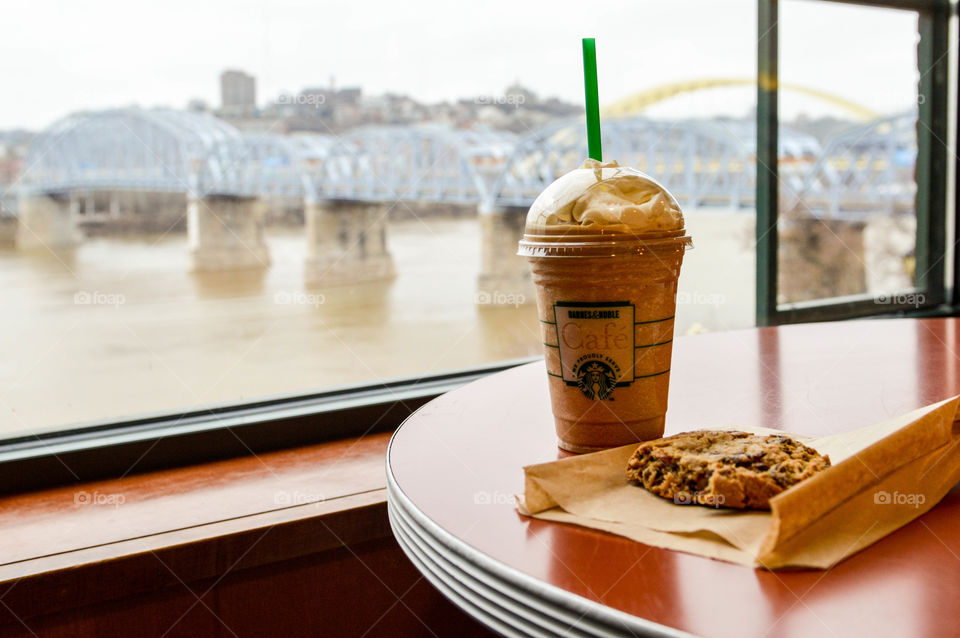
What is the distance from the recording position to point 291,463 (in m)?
1.83

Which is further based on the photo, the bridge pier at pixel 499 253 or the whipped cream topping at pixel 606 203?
the bridge pier at pixel 499 253

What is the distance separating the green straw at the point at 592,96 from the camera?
34.1 inches

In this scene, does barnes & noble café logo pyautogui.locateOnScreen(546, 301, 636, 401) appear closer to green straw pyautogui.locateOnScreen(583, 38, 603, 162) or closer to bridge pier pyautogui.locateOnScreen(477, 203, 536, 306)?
green straw pyautogui.locateOnScreen(583, 38, 603, 162)

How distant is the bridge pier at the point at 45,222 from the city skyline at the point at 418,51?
0.57ft

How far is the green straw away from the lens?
867 millimetres

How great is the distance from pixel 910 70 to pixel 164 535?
3490 mm

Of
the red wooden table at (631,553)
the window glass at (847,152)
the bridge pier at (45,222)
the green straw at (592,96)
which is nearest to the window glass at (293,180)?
the bridge pier at (45,222)

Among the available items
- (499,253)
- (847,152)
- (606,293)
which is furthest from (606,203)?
(847,152)

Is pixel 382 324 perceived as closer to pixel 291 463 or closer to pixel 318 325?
pixel 318 325

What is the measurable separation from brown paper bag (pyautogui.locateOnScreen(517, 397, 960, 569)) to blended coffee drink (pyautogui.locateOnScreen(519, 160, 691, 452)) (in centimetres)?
6

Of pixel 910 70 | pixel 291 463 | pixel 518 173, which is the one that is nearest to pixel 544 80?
pixel 518 173

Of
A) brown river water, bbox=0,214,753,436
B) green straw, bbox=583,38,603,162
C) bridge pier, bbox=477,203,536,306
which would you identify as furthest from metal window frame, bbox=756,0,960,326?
green straw, bbox=583,38,603,162

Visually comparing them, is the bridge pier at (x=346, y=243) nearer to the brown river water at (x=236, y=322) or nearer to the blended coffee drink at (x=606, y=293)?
the brown river water at (x=236, y=322)

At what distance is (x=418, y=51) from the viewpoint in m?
3.07
